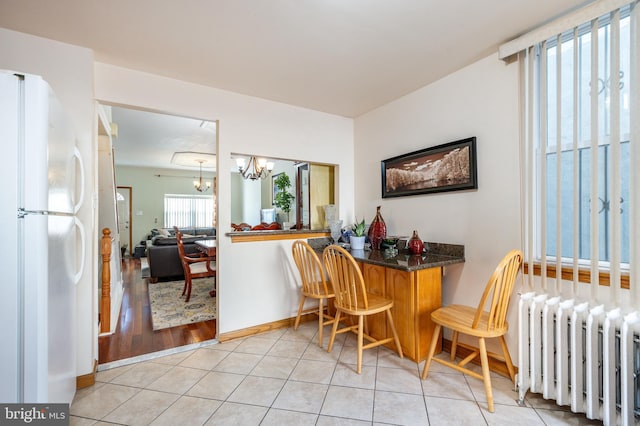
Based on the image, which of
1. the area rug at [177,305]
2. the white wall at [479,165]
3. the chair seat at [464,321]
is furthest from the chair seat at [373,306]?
the area rug at [177,305]

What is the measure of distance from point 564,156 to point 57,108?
2.80m

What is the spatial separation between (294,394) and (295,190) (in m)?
3.28

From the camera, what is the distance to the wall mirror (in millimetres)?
3539

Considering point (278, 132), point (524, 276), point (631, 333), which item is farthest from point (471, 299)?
point (278, 132)

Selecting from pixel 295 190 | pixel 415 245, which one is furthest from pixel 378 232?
pixel 295 190

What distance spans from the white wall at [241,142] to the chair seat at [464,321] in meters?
1.58

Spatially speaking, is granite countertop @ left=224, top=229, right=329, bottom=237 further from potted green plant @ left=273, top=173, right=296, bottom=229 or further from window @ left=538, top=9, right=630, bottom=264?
potted green plant @ left=273, top=173, right=296, bottom=229

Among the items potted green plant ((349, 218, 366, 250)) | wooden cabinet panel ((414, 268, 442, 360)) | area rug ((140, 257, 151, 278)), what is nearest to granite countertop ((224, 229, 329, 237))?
potted green plant ((349, 218, 366, 250))

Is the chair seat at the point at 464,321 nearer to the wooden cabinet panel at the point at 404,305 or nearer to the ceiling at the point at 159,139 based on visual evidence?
the wooden cabinet panel at the point at 404,305

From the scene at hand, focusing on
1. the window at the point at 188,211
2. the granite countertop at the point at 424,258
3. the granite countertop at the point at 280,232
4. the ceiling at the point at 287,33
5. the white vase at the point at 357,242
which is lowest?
the granite countertop at the point at 424,258

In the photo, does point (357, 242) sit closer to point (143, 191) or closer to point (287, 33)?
point (287, 33)

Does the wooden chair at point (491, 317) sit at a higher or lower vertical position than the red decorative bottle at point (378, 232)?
lower

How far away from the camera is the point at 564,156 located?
178cm

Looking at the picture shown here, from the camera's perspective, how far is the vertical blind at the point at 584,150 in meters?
1.47
